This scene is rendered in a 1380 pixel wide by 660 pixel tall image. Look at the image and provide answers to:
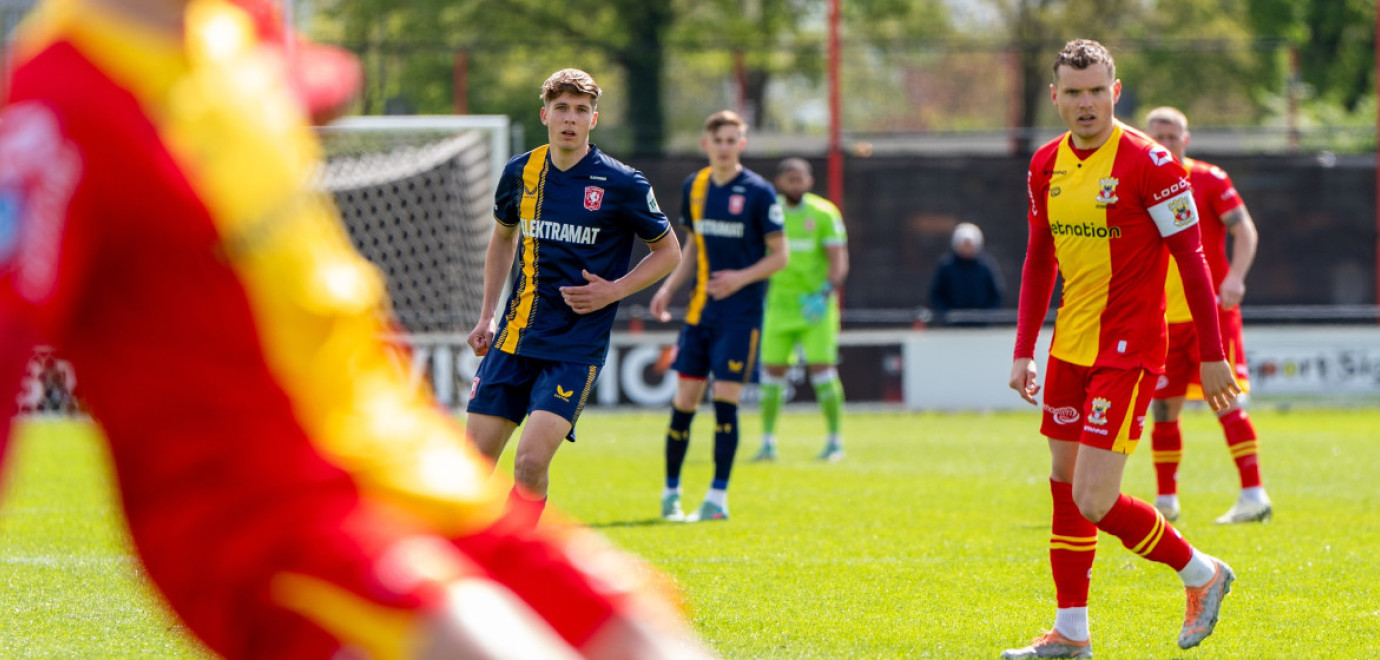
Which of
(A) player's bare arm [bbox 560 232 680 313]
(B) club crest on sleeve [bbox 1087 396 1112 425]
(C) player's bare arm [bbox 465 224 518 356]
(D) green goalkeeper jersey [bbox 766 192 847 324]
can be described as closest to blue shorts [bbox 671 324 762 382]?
(C) player's bare arm [bbox 465 224 518 356]

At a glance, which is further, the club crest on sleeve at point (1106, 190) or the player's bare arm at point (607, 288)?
the player's bare arm at point (607, 288)

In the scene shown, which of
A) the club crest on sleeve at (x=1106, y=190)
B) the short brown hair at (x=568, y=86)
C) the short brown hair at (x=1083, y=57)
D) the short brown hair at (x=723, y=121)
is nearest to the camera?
the short brown hair at (x=1083, y=57)

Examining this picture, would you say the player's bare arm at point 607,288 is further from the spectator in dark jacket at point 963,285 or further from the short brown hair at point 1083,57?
the spectator in dark jacket at point 963,285

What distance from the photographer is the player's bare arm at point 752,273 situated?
929cm

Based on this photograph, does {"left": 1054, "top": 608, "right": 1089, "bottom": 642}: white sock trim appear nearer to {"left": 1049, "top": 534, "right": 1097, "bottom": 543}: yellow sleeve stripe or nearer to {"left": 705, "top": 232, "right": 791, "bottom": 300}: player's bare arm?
{"left": 1049, "top": 534, "right": 1097, "bottom": 543}: yellow sleeve stripe

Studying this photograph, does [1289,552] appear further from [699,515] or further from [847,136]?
[847,136]

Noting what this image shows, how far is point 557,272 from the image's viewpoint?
6.34 m

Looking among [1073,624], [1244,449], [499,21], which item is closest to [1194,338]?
[1244,449]

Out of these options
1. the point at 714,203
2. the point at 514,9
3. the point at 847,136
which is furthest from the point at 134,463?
the point at 514,9

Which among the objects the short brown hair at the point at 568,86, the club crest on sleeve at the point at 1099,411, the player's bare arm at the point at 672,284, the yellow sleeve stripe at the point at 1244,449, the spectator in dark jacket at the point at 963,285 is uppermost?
the short brown hair at the point at 568,86

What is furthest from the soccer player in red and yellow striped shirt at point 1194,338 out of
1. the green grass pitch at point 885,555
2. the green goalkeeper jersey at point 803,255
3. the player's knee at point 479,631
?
the player's knee at point 479,631

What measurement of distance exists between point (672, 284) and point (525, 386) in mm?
3451

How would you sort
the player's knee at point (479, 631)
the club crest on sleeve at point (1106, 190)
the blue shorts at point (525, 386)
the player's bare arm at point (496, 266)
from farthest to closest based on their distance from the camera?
the player's bare arm at point (496, 266) < the blue shorts at point (525, 386) < the club crest on sleeve at point (1106, 190) < the player's knee at point (479, 631)

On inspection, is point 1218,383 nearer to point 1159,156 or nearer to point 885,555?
point 1159,156
